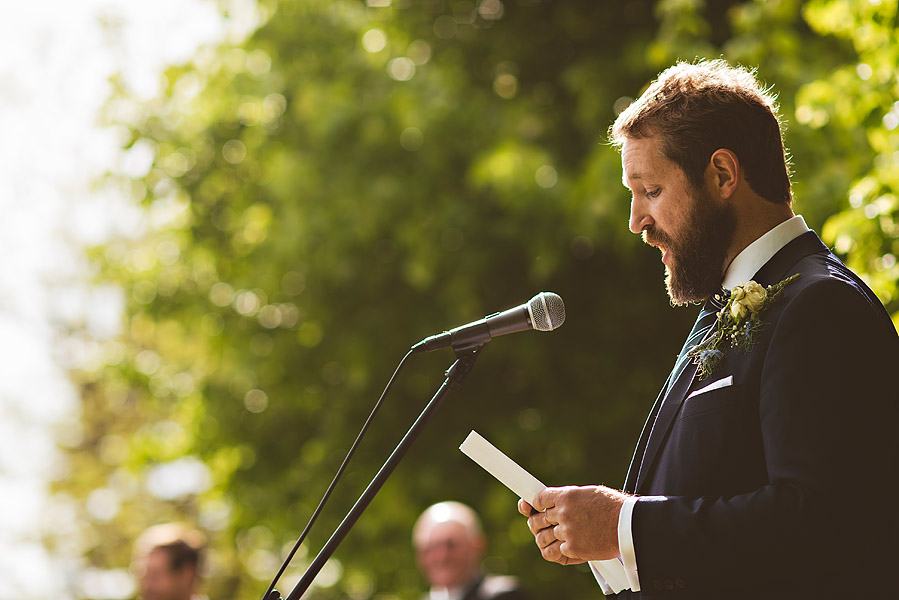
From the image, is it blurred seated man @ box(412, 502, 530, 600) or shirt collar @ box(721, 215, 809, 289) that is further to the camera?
blurred seated man @ box(412, 502, 530, 600)

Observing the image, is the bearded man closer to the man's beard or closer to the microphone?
the man's beard

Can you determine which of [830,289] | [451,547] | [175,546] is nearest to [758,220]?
[830,289]

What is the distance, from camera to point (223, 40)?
27.4 feet

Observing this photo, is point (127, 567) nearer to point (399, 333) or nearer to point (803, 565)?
point (399, 333)

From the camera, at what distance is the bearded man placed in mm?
1778

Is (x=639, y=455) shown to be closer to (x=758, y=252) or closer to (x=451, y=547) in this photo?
(x=758, y=252)

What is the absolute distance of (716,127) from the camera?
220 centimetres

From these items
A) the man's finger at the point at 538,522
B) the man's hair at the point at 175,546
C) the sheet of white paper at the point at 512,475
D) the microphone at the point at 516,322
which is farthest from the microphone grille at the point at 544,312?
the man's hair at the point at 175,546

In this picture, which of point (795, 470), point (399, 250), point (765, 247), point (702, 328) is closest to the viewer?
point (795, 470)

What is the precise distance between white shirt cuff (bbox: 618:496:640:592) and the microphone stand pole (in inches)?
22.2

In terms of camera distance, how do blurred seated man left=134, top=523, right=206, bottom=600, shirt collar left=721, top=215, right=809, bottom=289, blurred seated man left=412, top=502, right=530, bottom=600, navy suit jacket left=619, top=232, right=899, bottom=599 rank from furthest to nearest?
blurred seated man left=134, top=523, right=206, bottom=600
blurred seated man left=412, top=502, right=530, bottom=600
shirt collar left=721, top=215, right=809, bottom=289
navy suit jacket left=619, top=232, right=899, bottom=599

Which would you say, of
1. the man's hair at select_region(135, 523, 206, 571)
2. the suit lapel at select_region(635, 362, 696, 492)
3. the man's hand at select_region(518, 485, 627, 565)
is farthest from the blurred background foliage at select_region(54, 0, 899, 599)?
the man's hand at select_region(518, 485, 627, 565)

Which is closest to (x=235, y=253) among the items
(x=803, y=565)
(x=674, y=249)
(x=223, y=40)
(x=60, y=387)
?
(x=223, y=40)

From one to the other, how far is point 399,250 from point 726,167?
212 inches
